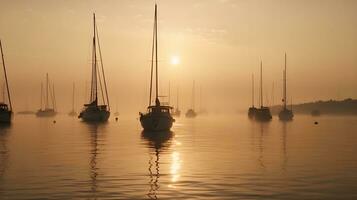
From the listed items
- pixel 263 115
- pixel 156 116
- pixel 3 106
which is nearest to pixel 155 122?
pixel 156 116

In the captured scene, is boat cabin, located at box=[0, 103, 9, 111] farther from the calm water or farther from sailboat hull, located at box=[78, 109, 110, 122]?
the calm water

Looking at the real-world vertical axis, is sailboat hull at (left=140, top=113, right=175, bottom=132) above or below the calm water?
above

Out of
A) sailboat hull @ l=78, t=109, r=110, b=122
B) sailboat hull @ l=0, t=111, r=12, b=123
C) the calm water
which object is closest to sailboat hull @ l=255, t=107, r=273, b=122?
sailboat hull @ l=78, t=109, r=110, b=122

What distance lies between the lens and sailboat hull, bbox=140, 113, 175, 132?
2694 inches

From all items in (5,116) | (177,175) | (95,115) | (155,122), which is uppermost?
(95,115)

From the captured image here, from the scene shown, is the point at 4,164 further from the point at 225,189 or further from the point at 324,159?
the point at 324,159

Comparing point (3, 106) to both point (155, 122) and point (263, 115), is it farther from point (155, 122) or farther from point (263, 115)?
point (263, 115)

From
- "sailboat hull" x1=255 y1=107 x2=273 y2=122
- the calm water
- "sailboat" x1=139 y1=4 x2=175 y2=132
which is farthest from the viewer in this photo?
"sailboat hull" x1=255 y1=107 x2=273 y2=122

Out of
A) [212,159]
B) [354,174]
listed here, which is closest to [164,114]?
[212,159]

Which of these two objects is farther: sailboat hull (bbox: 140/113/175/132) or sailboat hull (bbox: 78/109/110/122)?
sailboat hull (bbox: 78/109/110/122)

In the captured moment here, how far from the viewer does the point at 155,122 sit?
68188mm

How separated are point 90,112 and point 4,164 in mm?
75889

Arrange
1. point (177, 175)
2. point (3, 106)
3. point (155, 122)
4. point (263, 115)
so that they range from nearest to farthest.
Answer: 1. point (177, 175)
2. point (155, 122)
3. point (3, 106)
4. point (263, 115)

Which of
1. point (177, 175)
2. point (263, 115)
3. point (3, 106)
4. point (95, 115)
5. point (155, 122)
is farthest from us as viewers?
point (263, 115)
